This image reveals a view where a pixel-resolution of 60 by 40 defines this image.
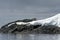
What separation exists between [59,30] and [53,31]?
12.1 ft

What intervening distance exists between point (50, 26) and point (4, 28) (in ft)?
137

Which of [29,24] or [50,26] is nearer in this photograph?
[50,26]

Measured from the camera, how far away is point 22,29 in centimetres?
16712

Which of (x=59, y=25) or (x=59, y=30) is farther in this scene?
(x=59, y=25)

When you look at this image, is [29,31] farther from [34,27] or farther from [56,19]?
[56,19]

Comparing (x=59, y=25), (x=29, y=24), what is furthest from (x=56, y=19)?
(x=29, y=24)

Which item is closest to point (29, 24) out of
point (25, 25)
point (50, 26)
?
point (25, 25)

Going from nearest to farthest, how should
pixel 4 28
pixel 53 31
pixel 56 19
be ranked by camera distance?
pixel 53 31 < pixel 56 19 < pixel 4 28

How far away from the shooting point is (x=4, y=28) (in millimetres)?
190875

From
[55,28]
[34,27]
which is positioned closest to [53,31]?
[55,28]

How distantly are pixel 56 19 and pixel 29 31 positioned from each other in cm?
2027

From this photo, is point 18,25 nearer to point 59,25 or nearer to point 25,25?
point 25,25

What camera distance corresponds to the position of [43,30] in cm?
16750

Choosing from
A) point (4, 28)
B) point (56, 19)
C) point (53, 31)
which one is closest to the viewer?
point (53, 31)
